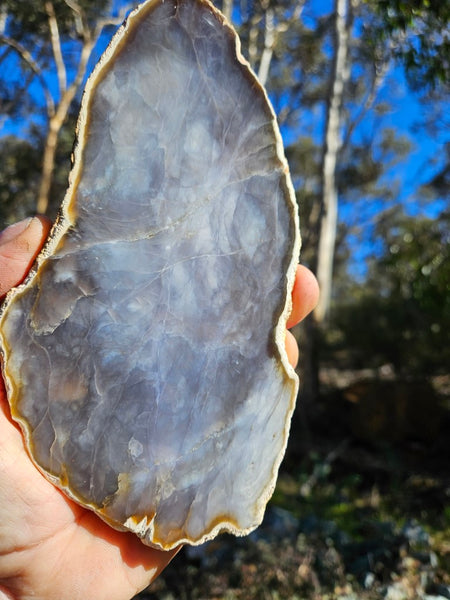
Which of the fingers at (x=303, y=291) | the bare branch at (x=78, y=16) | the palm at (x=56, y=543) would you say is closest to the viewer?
the palm at (x=56, y=543)

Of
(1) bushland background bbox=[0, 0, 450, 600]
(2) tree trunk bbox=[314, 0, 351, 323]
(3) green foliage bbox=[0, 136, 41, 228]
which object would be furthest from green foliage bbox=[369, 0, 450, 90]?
(3) green foliage bbox=[0, 136, 41, 228]

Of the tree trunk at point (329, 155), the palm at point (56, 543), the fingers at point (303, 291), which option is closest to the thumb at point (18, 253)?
the palm at point (56, 543)

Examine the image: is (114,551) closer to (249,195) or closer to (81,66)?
(249,195)

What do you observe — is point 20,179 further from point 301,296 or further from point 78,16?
point 301,296

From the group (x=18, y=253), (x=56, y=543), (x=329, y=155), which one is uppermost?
(x=18, y=253)

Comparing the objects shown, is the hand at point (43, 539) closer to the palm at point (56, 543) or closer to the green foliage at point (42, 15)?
the palm at point (56, 543)

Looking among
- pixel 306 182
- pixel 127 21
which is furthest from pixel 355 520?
pixel 306 182

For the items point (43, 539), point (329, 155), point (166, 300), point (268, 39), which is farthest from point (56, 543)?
point (268, 39)

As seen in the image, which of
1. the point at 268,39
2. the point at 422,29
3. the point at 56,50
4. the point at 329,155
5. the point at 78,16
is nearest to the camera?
the point at 422,29
